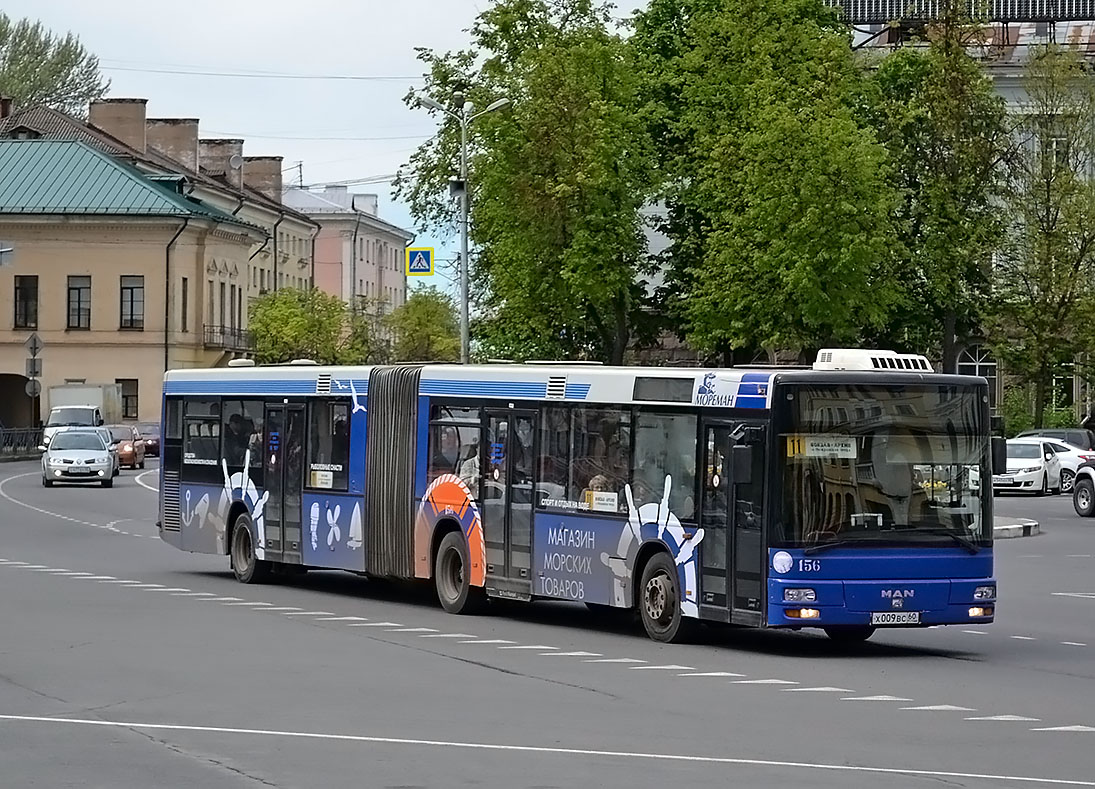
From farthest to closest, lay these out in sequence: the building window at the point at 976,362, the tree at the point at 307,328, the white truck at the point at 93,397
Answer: the tree at the point at 307,328, the white truck at the point at 93,397, the building window at the point at 976,362

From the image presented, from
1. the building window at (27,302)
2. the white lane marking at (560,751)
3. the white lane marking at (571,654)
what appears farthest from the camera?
the building window at (27,302)

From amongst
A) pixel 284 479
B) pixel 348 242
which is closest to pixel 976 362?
pixel 284 479

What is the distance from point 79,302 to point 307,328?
1044cm

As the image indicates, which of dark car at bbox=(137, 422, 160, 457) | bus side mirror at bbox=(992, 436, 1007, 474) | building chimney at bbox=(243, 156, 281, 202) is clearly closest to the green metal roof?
dark car at bbox=(137, 422, 160, 457)

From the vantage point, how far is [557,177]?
54.4 m

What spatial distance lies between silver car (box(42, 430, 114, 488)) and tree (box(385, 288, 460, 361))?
131 ft

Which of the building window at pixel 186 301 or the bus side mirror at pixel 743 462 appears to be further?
the building window at pixel 186 301

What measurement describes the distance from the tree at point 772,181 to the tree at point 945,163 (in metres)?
2.21

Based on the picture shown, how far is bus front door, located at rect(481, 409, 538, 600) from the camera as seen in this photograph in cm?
2048

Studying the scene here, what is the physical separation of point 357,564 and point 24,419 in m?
76.8

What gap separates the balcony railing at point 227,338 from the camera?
9856 centimetres

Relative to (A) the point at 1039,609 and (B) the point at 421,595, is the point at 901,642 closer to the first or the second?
(A) the point at 1039,609

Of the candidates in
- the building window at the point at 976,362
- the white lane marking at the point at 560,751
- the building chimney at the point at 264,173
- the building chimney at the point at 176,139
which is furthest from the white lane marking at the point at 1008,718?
the building chimney at the point at 264,173

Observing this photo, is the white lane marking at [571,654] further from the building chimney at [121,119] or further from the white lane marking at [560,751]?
the building chimney at [121,119]
